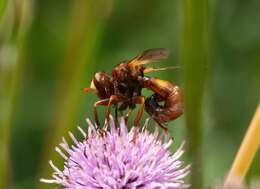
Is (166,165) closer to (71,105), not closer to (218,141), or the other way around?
(71,105)

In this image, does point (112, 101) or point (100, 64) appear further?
point (100, 64)

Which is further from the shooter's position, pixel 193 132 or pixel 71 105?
pixel 71 105

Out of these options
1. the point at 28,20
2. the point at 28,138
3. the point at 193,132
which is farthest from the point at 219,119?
the point at 193,132

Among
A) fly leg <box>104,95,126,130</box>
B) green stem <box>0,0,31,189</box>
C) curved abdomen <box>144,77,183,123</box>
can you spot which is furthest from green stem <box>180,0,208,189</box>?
green stem <box>0,0,31,189</box>

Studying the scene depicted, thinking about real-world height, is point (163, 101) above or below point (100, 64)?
below

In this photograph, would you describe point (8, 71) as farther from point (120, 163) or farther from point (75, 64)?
point (120, 163)

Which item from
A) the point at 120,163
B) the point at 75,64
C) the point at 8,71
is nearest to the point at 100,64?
the point at 75,64
